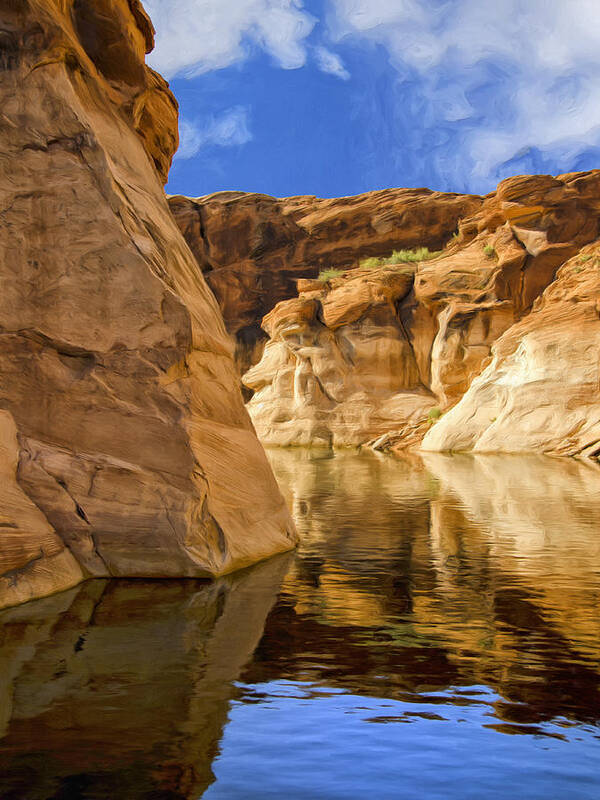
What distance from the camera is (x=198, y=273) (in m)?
8.27

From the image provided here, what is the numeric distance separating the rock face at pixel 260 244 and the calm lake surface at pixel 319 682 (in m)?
44.0

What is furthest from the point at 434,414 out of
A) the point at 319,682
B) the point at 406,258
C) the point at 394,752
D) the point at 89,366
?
the point at 394,752

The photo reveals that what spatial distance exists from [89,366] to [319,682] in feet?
11.7

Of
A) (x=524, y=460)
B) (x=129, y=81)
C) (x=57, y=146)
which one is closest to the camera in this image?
(x=57, y=146)

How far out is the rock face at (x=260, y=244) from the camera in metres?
50.0

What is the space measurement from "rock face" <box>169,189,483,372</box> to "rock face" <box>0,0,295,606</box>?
43.3m

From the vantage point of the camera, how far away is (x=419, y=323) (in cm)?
3647

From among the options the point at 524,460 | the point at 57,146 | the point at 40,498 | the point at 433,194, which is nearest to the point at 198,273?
the point at 57,146

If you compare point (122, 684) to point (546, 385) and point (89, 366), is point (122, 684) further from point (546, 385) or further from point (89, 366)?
point (546, 385)

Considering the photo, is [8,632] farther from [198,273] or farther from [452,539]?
[452,539]

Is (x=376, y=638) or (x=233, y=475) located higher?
(x=233, y=475)

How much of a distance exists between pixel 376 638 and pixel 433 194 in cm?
4627

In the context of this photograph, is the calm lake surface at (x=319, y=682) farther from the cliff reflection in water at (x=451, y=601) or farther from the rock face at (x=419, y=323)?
the rock face at (x=419, y=323)

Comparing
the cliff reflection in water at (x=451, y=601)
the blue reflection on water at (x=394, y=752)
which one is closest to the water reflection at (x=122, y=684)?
the blue reflection on water at (x=394, y=752)
